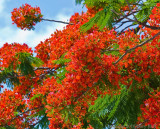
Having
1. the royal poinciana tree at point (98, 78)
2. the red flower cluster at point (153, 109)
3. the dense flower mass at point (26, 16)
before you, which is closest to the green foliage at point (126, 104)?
the royal poinciana tree at point (98, 78)

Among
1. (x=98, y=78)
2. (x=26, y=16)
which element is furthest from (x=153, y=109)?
(x=26, y=16)

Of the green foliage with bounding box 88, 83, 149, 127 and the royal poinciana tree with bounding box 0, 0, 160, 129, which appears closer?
the royal poinciana tree with bounding box 0, 0, 160, 129

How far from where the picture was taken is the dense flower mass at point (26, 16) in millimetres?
8219

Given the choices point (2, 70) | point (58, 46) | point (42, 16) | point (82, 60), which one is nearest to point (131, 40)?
point (82, 60)

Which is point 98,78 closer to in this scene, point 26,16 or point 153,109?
point 153,109

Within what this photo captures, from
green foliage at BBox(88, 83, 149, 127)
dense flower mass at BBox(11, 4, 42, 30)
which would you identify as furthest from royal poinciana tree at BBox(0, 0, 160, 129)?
dense flower mass at BBox(11, 4, 42, 30)

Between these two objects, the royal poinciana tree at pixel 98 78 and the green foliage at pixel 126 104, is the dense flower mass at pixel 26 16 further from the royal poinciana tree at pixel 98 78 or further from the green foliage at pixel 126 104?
the green foliage at pixel 126 104

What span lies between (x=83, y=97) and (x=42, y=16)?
5.69 metres

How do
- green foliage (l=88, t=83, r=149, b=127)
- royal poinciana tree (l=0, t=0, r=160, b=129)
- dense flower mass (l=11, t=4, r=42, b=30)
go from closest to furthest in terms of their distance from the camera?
royal poinciana tree (l=0, t=0, r=160, b=129)
green foliage (l=88, t=83, r=149, b=127)
dense flower mass (l=11, t=4, r=42, b=30)

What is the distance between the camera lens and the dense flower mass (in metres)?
8.22

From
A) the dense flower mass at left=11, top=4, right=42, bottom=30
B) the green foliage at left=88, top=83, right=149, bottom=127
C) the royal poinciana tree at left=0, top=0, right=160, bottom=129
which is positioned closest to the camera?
the royal poinciana tree at left=0, top=0, right=160, bottom=129

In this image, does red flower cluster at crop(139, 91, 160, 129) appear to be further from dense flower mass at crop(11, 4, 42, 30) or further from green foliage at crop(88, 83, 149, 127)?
dense flower mass at crop(11, 4, 42, 30)

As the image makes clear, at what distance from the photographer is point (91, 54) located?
2.99 metres

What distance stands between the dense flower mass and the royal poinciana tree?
4.85 feet
